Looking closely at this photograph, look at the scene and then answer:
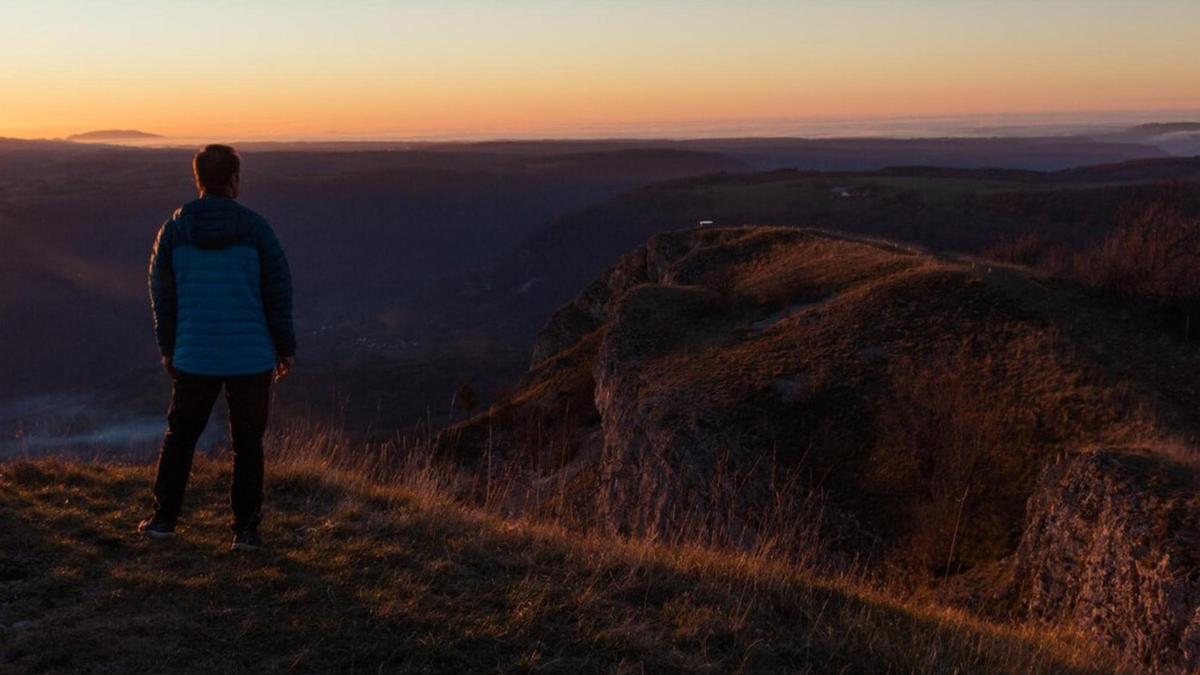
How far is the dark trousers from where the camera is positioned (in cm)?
515

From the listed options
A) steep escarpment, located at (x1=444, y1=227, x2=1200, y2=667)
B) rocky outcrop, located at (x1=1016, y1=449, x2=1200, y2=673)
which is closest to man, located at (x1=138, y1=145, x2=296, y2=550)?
steep escarpment, located at (x1=444, y1=227, x2=1200, y2=667)

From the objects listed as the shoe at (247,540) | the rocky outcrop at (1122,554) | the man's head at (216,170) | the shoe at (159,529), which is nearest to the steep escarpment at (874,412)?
the rocky outcrop at (1122,554)

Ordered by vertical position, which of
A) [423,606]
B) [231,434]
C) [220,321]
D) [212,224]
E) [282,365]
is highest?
[212,224]

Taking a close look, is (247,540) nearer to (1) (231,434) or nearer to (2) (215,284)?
(1) (231,434)

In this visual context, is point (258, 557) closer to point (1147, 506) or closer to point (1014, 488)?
point (1147, 506)

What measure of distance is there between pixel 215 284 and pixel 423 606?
7.41 ft

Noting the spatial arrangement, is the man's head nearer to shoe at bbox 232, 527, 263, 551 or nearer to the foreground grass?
shoe at bbox 232, 527, 263, 551

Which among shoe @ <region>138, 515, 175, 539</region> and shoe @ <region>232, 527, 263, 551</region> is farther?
shoe @ <region>138, 515, 175, 539</region>

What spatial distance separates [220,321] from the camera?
5.05m

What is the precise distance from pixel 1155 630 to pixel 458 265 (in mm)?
179451

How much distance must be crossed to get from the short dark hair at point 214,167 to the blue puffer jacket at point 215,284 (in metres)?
0.09

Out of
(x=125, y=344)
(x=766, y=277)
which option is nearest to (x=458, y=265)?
(x=125, y=344)

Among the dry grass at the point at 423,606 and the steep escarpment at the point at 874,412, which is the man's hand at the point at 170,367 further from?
the steep escarpment at the point at 874,412

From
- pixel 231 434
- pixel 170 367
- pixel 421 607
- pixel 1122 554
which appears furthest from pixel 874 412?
pixel 170 367
